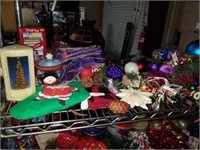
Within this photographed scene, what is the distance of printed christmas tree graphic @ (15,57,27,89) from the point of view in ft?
1.55

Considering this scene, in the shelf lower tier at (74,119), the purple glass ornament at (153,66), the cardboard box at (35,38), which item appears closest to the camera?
the shelf lower tier at (74,119)

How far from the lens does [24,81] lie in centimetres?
49

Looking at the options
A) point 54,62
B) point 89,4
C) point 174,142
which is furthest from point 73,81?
point 89,4

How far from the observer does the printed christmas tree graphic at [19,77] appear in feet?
→ 1.55

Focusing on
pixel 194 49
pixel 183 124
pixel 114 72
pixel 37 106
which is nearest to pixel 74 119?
pixel 37 106

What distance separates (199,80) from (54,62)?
1.58ft

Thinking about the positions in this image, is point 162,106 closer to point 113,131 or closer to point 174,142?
point 174,142

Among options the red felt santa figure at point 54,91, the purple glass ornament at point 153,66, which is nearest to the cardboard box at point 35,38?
the red felt santa figure at point 54,91

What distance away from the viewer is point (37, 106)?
0.46m

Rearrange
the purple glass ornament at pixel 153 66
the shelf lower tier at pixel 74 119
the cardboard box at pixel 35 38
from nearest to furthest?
the shelf lower tier at pixel 74 119, the cardboard box at pixel 35 38, the purple glass ornament at pixel 153 66

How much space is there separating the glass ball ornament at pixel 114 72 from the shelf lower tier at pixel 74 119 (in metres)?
0.17

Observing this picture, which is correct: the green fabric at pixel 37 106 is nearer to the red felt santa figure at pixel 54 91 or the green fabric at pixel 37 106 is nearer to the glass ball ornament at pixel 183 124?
the red felt santa figure at pixel 54 91

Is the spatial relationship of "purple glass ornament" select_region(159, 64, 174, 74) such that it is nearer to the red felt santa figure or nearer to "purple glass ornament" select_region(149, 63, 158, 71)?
"purple glass ornament" select_region(149, 63, 158, 71)

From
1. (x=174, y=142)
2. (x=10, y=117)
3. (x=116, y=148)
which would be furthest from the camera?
(x=116, y=148)
